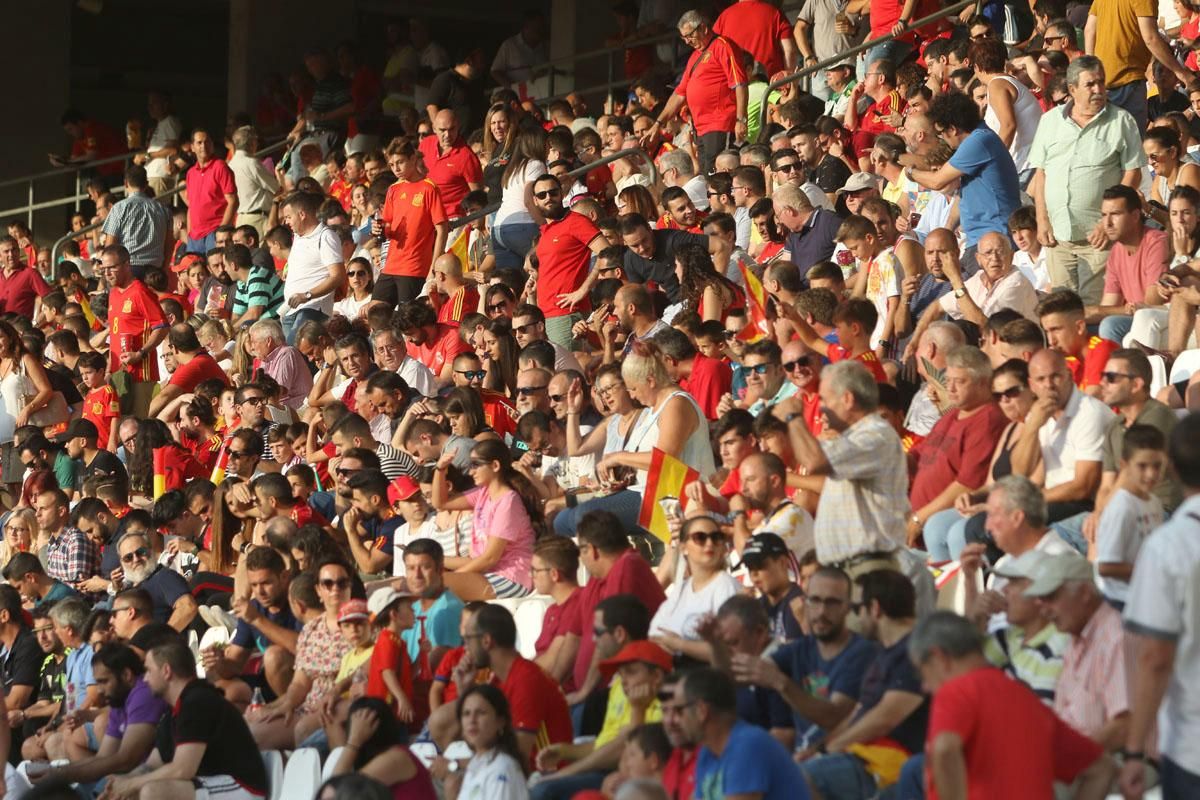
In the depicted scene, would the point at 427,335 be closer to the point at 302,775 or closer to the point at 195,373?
the point at 195,373

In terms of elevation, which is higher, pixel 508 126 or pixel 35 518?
pixel 508 126

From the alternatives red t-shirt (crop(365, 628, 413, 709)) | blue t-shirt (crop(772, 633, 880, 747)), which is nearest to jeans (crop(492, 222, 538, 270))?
red t-shirt (crop(365, 628, 413, 709))

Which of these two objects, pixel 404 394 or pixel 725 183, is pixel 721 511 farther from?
pixel 725 183

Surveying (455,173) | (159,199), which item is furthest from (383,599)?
(159,199)

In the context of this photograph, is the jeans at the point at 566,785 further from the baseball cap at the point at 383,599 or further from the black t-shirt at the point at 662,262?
the black t-shirt at the point at 662,262

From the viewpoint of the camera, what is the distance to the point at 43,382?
49.1 feet

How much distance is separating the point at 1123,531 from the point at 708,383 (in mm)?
3659

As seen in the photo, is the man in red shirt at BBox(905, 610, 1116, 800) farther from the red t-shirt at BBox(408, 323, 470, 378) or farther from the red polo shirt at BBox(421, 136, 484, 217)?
the red polo shirt at BBox(421, 136, 484, 217)

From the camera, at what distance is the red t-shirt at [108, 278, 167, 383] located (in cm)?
1555

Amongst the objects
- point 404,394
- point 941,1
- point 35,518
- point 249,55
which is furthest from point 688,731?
point 249,55

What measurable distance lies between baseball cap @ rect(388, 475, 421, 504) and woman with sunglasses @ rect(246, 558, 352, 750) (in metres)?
1.18

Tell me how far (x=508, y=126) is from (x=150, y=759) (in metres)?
8.41

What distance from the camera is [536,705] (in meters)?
7.52

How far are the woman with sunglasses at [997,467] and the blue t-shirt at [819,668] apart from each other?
1.28m
